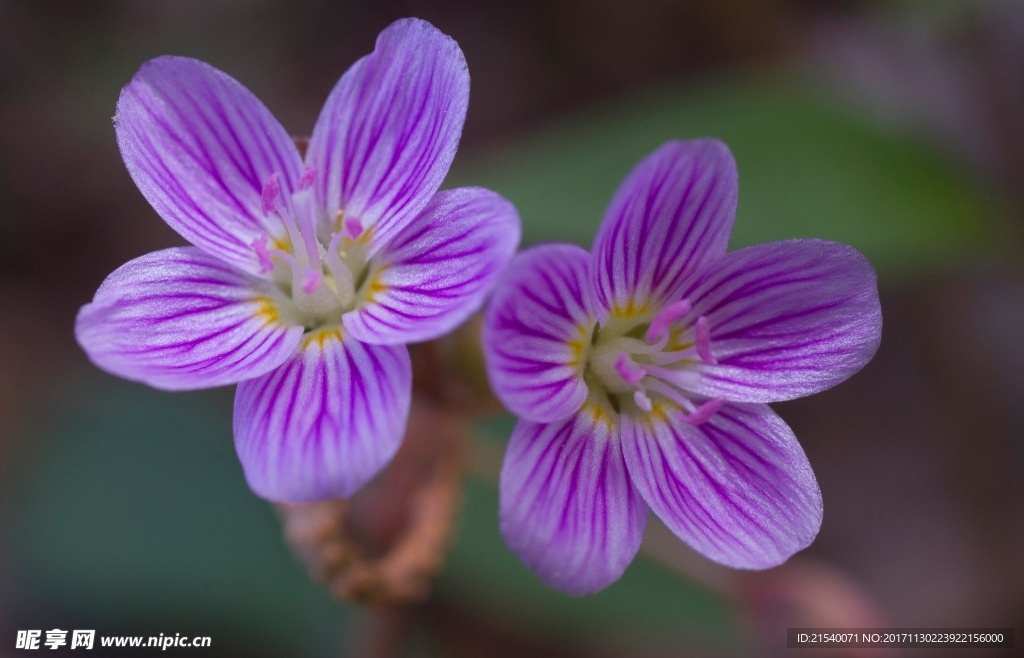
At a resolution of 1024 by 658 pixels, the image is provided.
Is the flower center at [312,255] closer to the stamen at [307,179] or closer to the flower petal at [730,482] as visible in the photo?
the stamen at [307,179]

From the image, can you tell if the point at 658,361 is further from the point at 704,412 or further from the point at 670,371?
the point at 704,412

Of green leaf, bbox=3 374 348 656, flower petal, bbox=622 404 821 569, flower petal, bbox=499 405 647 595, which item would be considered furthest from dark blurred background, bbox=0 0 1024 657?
flower petal, bbox=499 405 647 595

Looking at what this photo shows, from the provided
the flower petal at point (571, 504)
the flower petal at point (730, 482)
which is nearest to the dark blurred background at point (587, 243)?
the flower petal at point (730, 482)

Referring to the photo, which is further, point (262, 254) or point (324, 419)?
point (262, 254)

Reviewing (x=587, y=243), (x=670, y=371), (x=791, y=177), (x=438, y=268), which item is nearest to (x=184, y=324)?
(x=438, y=268)

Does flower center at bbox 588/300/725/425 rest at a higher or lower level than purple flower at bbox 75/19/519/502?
lower

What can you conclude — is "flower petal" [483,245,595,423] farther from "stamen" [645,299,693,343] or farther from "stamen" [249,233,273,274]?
"stamen" [249,233,273,274]

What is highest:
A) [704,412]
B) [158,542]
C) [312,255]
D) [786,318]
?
[312,255]

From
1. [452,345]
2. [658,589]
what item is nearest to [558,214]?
[452,345]
